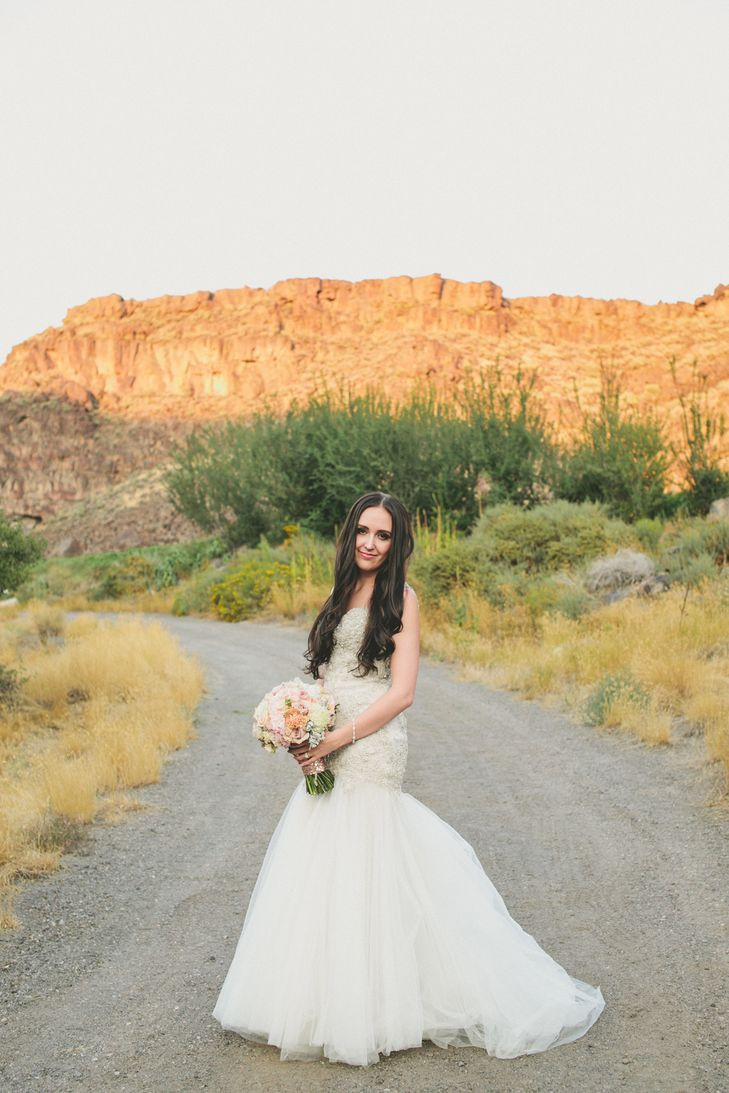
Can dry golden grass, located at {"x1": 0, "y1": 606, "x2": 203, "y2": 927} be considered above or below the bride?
below

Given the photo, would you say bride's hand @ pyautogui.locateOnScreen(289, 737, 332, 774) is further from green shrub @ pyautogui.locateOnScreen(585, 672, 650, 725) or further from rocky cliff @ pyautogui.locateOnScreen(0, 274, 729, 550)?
rocky cliff @ pyautogui.locateOnScreen(0, 274, 729, 550)

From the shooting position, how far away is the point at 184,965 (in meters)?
4.34

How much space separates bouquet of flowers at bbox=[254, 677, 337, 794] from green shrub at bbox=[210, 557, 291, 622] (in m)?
19.8

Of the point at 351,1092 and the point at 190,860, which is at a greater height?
the point at 351,1092

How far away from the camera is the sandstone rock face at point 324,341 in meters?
75.7

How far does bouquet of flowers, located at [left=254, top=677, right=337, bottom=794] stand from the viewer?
11.4ft

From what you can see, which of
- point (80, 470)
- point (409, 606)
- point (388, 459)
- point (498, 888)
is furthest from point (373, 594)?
point (80, 470)

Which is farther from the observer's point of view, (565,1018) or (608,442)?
(608,442)

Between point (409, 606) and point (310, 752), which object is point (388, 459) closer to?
point (409, 606)

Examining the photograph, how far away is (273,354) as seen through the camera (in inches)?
3295

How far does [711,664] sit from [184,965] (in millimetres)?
6863

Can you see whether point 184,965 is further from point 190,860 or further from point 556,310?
point 556,310

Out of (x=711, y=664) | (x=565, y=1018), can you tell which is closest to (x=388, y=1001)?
(x=565, y=1018)

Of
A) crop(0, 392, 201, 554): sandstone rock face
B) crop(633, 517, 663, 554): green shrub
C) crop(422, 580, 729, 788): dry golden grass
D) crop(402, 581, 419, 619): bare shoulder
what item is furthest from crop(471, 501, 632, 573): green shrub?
crop(0, 392, 201, 554): sandstone rock face
